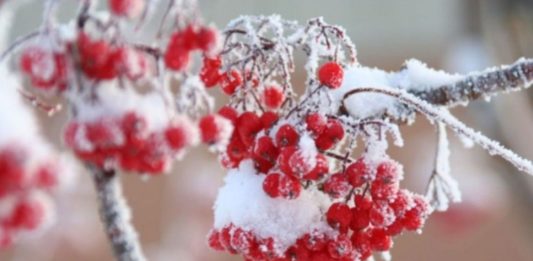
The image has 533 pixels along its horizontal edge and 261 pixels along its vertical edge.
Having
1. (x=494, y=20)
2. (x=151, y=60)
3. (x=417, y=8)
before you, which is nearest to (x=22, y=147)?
(x=151, y=60)

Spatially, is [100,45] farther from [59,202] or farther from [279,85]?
[59,202]

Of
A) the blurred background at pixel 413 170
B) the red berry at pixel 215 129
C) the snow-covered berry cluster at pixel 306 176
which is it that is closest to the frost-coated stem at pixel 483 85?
the snow-covered berry cluster at pixel 306 176

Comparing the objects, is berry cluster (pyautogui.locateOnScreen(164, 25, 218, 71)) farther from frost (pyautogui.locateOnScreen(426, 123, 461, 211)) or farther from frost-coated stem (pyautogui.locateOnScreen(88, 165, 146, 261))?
frost (pyautogui.locateOnScreen(426, 123, 461, 211))

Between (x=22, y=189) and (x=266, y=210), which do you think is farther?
(x=22, y=189)

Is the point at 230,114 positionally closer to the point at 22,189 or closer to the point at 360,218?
the point at 360,218

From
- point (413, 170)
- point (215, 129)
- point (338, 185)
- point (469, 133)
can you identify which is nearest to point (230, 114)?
point (215, 129)

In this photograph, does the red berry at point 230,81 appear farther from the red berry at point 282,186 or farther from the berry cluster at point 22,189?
the berry cluster at point 22,189

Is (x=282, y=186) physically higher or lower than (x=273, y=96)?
lower
